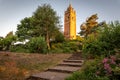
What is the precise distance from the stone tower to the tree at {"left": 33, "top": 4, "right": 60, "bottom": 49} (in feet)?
41.2

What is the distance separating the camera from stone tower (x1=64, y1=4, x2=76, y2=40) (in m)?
33.9

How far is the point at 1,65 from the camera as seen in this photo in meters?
7.05

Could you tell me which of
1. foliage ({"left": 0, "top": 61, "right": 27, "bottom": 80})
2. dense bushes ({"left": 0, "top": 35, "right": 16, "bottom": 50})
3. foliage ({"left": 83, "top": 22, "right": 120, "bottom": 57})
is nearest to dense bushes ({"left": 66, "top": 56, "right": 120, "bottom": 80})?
foliage ({"left": 83, "top": 22, "right": 120, "bottom": 57})

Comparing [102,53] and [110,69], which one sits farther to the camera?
[102,53]

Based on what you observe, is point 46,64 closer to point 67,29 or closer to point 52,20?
point 52,20

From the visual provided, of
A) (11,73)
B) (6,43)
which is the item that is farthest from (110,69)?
(6,43)

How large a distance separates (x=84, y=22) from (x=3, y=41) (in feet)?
44.1

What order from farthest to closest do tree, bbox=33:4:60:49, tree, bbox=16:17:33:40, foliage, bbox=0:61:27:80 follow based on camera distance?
tree, bbox=16:17:33:40
tree, bbox=33:4:60:49
foliage, bbox=0:61:27:80

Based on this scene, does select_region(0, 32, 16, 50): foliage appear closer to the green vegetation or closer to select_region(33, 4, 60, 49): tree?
select_region(33, 4, 60, 49): tree

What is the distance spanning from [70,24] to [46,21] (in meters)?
14.2

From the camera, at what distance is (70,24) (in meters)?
34.3

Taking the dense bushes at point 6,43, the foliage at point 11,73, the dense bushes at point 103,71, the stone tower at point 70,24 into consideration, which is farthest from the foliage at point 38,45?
the stone tower at point 70,24

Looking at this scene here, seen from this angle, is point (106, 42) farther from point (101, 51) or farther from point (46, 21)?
point (46, 21)

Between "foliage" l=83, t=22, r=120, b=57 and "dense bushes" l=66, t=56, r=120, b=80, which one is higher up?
"foliage" l=83, t=22, r=120, b=57
